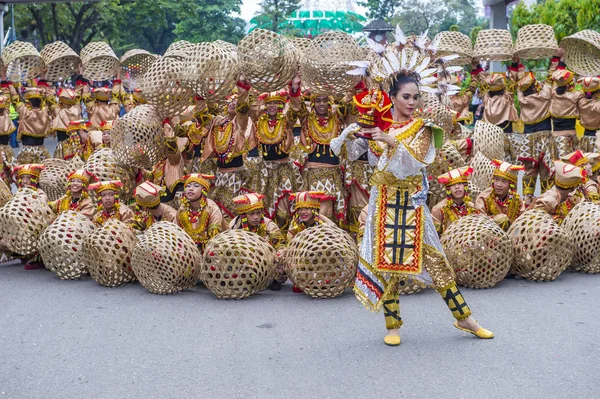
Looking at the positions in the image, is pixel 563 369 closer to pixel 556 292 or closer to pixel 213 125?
pixel 556 292

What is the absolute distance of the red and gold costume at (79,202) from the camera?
24.3 ft

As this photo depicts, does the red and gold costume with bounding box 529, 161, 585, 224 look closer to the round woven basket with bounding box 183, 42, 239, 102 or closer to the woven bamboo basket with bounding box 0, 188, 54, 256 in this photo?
the round woven basket with bounding box 183, 42, 239, 102

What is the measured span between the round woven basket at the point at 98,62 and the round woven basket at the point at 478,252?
19.3 ft

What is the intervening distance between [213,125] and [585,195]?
364 centimetres

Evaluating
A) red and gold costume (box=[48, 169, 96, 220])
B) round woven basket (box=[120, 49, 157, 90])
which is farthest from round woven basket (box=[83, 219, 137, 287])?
round woven basket (box=[120, 49, 157, 90])

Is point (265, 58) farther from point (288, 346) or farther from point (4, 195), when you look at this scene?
point (4, 195)

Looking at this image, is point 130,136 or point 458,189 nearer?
point 458,189

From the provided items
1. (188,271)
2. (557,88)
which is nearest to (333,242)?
(188,271)

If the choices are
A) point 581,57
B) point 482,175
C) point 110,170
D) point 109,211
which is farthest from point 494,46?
point 109,211

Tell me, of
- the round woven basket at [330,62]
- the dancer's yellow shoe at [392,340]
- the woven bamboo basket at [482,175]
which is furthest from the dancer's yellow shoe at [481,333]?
the woven bamboo basket at [482,175]

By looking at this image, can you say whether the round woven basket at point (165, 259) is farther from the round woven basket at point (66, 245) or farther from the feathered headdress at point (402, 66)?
the feathered headdress at point (402, 66)

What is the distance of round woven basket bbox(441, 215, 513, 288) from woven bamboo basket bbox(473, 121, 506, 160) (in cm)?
260

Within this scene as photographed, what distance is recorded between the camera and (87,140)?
401 inches

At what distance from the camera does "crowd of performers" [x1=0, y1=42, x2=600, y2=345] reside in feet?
16.0
